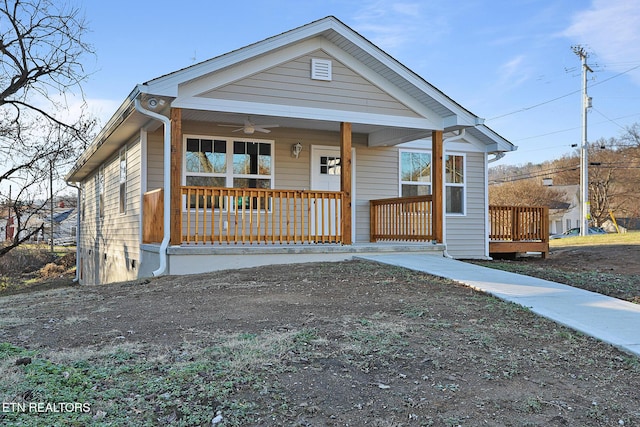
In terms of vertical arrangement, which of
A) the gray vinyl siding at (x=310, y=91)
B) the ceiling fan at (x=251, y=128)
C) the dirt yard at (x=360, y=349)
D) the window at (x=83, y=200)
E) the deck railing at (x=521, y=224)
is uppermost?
the gray vinyl siding at (x=310, y=91)

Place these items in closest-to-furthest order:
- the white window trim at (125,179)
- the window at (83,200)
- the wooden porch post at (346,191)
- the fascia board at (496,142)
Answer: the wooden porch post at (346,191)
the white window trim at (125,179)
the fascia board at (496,142)
the window at (83,200)

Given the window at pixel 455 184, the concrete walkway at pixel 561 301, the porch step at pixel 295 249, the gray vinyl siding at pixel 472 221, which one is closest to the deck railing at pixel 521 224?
the gray vinyl siding at pixel 472 221

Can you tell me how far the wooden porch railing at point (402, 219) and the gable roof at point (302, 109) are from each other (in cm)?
141

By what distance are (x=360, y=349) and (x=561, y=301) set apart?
10.3ft

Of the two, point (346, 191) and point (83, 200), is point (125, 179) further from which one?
point (83, 200)

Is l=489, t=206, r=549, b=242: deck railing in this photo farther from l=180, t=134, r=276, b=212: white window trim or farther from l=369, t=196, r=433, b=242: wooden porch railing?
l=180, t=134, r=276, b=212: white window trim

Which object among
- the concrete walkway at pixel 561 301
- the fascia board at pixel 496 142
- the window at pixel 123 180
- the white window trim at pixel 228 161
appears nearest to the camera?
the concrete walkway at pixel 561 301

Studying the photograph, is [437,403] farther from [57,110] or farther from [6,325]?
[57,110]

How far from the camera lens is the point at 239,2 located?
13664 millimetres

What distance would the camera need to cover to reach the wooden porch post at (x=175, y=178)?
8055 millimetres

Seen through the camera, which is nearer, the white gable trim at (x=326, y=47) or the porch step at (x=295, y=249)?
the white gable trim at (x=326, y=47)

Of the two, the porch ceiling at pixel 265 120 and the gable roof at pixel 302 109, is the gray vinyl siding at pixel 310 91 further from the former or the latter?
the porch ceiling at pixel 265 120

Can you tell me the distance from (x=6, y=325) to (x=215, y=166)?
5.88 m

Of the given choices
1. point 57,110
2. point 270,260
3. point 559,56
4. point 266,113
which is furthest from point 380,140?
point 559,56
